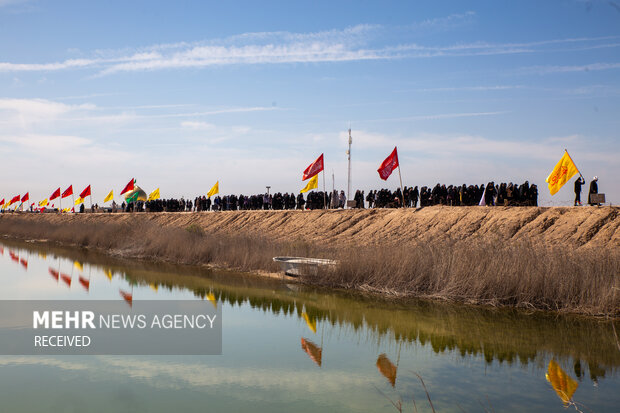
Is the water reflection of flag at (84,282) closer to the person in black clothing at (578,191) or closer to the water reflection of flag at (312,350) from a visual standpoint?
the water reflection of flag at (312,350)

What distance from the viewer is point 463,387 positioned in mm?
9039

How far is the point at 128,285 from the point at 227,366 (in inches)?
457

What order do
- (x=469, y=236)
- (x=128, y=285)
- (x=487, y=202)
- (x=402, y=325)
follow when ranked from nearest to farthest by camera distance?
(x=402, y=325) → (x=128, y=285) → (x=469, y=236) → (x=487, y=202)

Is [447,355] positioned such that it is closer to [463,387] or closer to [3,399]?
[463,387]

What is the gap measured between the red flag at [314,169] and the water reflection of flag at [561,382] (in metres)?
25.2

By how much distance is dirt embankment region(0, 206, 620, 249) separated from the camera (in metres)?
22.9

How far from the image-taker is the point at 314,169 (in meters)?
34.9

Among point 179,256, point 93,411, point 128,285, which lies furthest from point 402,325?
point 179,256

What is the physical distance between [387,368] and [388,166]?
22094 millimetres

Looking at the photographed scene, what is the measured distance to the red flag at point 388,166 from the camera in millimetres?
31181

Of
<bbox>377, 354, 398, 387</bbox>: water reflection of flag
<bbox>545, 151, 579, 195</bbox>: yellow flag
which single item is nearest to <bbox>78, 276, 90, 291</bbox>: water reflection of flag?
<bbox>377, 354, 398, 387</bbox>: water reflection of flag

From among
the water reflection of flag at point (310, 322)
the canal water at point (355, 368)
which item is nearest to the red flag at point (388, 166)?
the canal water at point (355, 368)

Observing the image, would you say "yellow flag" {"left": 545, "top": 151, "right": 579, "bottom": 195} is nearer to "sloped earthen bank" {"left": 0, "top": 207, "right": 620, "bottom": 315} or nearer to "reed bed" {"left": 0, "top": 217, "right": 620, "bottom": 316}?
"sloped earthen bank" {"left": 0, "top": 207, "right": 620, "bottom": 315}

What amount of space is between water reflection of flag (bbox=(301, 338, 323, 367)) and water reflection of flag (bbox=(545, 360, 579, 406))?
3.96 metres
